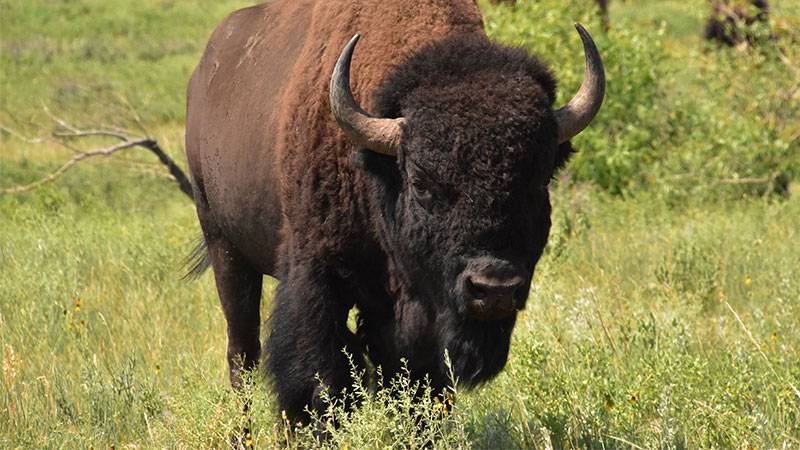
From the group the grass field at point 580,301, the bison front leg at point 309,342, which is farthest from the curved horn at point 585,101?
the bison front leg at point 309,342

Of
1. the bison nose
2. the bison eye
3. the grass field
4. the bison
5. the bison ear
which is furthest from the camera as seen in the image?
the grass field

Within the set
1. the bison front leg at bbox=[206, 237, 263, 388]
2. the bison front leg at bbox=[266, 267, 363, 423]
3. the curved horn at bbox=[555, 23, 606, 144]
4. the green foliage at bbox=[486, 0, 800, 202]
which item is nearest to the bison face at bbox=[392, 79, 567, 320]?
the curved horn at bbox=[555, 23, 606, 144]

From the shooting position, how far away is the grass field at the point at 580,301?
15.4 ft

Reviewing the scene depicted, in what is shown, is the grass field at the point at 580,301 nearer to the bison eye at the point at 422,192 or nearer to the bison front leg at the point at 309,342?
the bison front leg at the point at 309,342

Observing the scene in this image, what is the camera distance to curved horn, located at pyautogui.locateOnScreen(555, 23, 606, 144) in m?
4.43

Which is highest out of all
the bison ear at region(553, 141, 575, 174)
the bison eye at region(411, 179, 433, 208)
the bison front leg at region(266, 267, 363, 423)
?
the bison eye at region(411, 179, 433, 208)

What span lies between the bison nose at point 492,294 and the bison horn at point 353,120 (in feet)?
2.06

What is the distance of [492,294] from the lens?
Result: 13.1 ft

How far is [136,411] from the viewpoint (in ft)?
17.1

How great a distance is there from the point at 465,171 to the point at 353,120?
503mm

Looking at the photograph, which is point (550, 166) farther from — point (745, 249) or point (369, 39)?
point (745, 249)

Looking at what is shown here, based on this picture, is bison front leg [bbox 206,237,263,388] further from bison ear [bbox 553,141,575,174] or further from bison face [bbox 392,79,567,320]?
bison ear [bbox 553,141,575,174]

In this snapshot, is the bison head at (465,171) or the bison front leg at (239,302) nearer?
the bison head at (465,171)

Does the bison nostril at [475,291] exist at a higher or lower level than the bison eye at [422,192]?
lower
